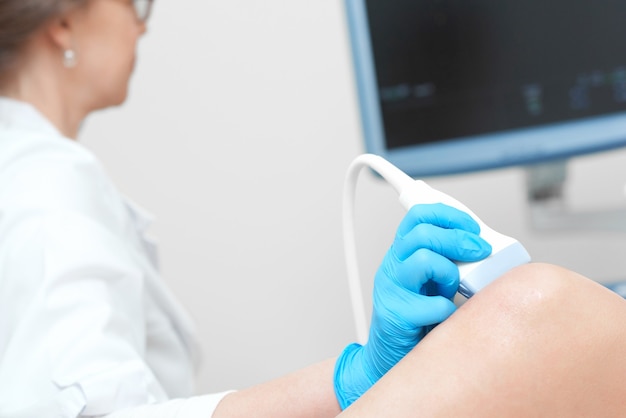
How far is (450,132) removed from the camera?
1.25 m

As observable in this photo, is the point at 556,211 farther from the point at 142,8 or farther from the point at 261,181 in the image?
the point at 142,8

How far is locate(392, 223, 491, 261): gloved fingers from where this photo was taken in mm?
572

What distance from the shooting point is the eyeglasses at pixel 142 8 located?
117 centimetres

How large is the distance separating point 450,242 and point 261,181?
3.45 ft

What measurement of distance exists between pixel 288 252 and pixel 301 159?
0.20 meters

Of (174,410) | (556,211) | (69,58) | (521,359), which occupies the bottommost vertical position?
(556,211)

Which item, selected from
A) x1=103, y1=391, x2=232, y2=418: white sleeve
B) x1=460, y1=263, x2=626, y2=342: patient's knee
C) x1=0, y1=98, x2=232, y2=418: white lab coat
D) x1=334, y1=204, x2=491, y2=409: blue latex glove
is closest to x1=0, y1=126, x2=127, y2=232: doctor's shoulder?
x1=0, y1=98, x2=232, y2=418: white lab coat

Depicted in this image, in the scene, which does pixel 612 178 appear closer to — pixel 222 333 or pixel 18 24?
pixel 222 333

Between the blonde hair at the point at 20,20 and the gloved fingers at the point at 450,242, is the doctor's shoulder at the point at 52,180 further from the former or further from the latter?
the gloved fingers at the point at 450,242

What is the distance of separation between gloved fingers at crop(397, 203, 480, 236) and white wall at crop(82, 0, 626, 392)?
896mm

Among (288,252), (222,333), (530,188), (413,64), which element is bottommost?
(222,333)

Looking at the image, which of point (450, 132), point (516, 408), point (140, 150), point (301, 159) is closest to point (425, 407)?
point (516, 408)

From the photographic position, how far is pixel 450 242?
22.6 inches

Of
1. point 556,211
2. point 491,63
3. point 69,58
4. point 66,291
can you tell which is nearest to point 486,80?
point 491,63
